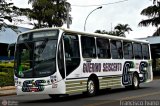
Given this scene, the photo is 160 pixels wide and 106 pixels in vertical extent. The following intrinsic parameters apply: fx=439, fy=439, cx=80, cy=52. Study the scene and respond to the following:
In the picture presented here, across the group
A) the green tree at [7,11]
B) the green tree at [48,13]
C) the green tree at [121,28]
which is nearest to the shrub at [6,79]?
the green tree at [7,11]

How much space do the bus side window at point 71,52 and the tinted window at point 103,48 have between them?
212 centimetres

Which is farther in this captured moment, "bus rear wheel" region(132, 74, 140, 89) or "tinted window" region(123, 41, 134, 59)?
"bus rear wheel" region(132, 74, 140, 89)

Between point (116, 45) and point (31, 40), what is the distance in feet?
Result: 19.2

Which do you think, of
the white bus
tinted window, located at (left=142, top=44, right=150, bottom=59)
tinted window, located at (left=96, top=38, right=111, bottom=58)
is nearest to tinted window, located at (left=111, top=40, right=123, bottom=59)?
the white bus

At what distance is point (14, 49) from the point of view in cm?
1959

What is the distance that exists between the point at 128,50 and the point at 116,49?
170cm

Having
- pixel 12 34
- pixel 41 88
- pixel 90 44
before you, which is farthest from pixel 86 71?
pixel 12 34

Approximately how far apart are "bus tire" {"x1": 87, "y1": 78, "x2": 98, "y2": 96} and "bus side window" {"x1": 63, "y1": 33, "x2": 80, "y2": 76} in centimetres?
151


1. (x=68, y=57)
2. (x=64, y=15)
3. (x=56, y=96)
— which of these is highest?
(x=64, y=15)

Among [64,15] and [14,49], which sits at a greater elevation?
[64,15]

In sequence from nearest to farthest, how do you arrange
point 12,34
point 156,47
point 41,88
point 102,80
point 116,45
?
point 41,88 → point 102,80 → point 116,45 → point 12,34 → point 156,47

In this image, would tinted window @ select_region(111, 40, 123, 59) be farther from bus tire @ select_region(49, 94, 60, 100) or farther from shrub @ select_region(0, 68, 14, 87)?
shrub @ select_region(0, 68, 14, 87)

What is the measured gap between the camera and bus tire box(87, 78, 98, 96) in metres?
20.0

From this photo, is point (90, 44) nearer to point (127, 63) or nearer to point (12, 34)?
point (127, 63)
